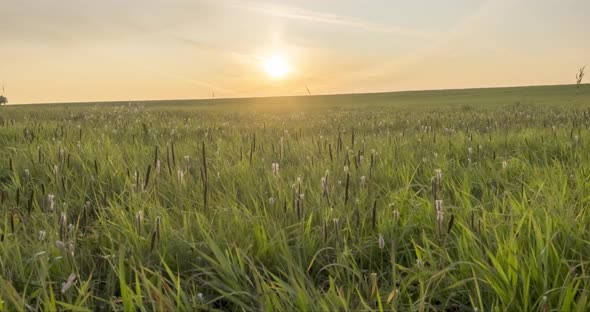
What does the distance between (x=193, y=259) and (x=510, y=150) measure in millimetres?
4556

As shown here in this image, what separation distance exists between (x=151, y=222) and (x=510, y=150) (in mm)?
4576

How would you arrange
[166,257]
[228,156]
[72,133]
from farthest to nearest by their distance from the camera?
[72,133]
[228,156]
[166,257]

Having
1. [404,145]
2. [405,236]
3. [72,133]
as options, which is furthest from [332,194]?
Answer: [72,133]

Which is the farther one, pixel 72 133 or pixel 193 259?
pixel 72 133

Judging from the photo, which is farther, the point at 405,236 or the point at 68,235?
the point at 405,236

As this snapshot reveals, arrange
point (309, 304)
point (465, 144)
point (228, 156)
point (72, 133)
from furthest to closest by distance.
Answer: point (72, 133) → point (465, 144) → point (228, 156) → point (309, 304)

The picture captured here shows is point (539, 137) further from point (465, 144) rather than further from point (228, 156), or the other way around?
point (228, 156)

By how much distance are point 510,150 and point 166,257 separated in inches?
184

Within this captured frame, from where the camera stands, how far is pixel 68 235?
241 cm

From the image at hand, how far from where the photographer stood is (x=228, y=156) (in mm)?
5520

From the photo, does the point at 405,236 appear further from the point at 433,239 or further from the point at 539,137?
the point at 539,137

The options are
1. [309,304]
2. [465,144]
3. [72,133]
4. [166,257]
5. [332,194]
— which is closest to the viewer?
[309,304]

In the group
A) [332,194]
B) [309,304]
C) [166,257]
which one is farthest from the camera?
[332,194]

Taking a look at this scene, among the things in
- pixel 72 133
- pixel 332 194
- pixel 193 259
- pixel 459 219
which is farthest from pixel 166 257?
pixel 72 133
